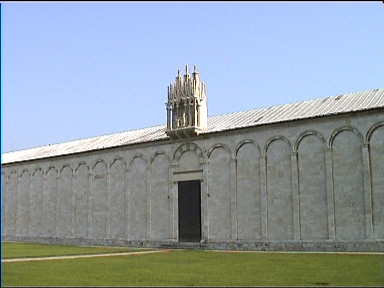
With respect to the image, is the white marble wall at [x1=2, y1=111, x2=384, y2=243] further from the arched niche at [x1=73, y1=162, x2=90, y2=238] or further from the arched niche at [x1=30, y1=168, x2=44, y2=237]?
the arched niche at [x1=30, y1=168, x2=44, y2=237]

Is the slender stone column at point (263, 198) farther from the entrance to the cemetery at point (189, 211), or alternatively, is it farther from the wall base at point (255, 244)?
the entrance to the cemetery at point (189, 211)

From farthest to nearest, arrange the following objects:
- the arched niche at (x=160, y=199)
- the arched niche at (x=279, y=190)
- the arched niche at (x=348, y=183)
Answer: the arched niche at (x=160, y=199) < the arched niche at (x=279, y=190) < the arched niche at (x=348, y=183)

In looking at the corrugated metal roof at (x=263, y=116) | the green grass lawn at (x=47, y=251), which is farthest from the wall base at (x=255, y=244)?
the corrugated metal roof at (x=263, y=116)

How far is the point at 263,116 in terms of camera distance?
145 feet

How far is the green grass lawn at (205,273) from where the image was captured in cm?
1992

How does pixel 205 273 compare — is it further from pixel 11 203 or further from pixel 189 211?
pixel 11 203

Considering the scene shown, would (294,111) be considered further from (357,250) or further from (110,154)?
(110,154)

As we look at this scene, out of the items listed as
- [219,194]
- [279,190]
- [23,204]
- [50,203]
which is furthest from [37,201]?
[279,190]

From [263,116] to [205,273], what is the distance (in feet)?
73.8

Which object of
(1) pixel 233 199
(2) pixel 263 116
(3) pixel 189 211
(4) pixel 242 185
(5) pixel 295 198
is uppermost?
(2) pixel 263 116

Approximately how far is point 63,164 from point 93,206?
6772 mm

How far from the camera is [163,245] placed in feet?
155

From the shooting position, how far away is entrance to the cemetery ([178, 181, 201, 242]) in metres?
45.5

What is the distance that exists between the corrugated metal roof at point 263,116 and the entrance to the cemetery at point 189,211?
469 centimetres
